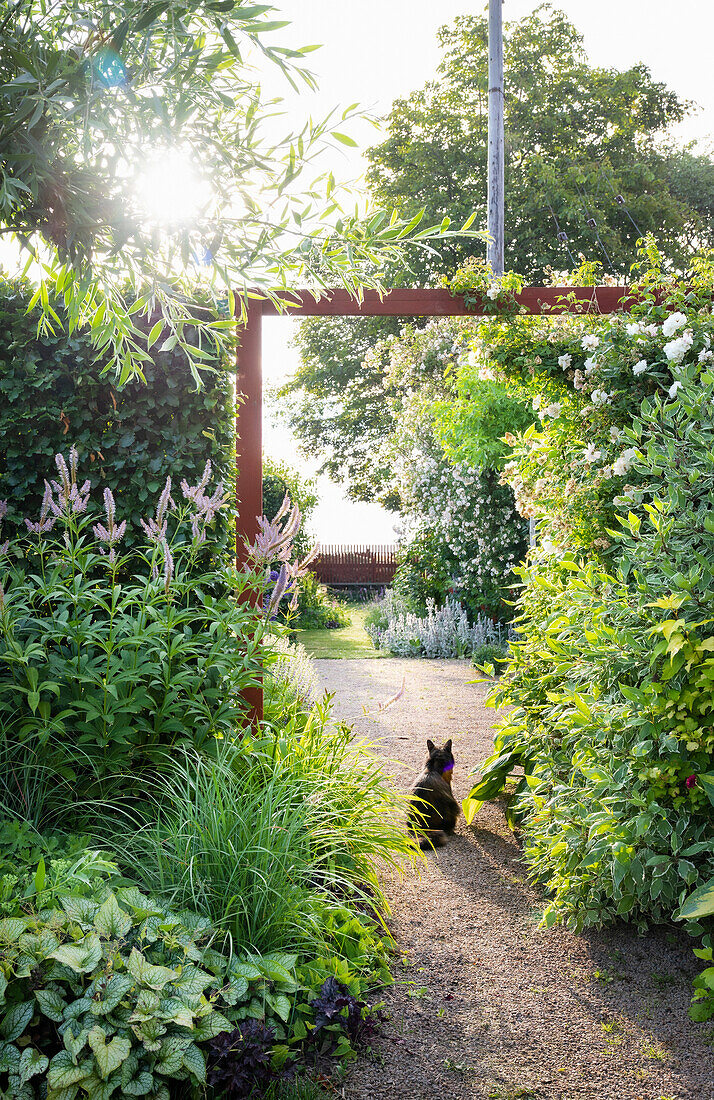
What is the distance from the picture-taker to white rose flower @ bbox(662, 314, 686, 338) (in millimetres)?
3828

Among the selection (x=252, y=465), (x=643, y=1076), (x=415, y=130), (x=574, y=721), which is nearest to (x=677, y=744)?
(x=574, y=721)

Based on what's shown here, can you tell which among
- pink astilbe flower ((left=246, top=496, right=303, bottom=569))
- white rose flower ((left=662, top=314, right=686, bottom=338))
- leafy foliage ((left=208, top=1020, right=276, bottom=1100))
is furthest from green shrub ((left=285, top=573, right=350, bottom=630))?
leafy foliage ((left=208, top=1020, right=276, bottom=1100))

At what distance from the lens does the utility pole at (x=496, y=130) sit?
29.2 feet

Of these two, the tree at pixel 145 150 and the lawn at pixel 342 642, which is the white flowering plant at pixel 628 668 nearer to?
the tree at pixel 145 150

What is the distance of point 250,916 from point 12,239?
2.03m

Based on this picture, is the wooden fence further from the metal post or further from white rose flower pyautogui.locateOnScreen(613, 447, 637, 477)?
white rose flower pyautogui.locateOnScreen(613, 447, 637, 477)

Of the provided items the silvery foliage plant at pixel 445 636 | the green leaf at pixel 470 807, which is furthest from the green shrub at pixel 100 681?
the silvery foliage plant at pixel 445 636

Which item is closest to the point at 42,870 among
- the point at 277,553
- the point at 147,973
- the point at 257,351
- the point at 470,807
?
the point at 147,973

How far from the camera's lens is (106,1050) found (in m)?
1.79

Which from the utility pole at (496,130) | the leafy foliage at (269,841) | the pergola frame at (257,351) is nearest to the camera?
the leafy foliage at (269,841)

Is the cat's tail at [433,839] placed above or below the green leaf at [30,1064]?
below

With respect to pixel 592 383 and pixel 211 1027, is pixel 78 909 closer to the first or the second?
pixel 211 1027

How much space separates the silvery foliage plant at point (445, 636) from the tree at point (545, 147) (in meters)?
8.58

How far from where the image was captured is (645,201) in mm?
15453
